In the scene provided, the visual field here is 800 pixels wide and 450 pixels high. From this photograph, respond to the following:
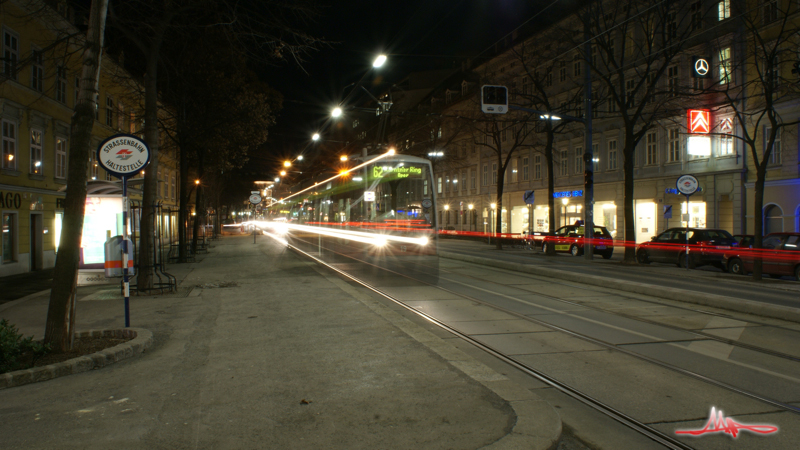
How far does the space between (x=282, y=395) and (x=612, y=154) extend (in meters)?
35.3

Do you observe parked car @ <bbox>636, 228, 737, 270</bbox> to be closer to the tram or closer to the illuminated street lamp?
the tram

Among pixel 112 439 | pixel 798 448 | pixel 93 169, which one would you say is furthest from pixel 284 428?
pixel 93 169

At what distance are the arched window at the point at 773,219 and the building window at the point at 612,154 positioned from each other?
10.8m

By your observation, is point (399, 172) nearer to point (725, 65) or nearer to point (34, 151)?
point (725, 65)

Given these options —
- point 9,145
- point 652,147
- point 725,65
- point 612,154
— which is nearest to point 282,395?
point 9,145

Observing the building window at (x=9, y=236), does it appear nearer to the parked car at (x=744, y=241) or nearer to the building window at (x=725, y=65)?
the building window at (x=725, y=65)

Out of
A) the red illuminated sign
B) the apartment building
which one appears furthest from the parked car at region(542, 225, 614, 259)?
the red illuminated sign

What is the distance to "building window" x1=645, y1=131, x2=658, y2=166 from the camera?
104 feet

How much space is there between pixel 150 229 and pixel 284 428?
33.3 feet

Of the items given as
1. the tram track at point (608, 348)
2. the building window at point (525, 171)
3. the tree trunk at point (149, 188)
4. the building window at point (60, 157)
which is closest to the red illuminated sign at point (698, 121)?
the tram track at point (608, 348)

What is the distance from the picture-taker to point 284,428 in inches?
160

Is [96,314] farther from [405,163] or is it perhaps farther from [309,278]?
[405,163]

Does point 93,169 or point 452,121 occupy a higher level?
point 452,121

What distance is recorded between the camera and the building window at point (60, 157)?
70.4 feet
